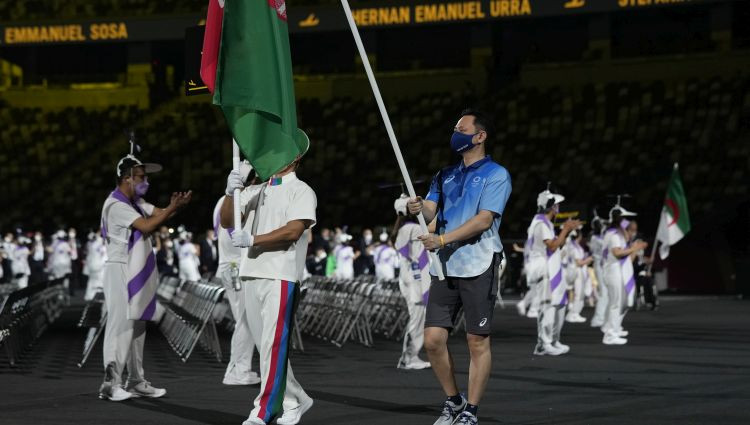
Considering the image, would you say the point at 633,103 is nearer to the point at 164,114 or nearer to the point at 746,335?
the point at 164,114

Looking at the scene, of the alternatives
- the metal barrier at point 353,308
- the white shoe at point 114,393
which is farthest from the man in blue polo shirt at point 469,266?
the metal barrier at point 353,308

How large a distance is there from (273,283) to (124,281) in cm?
243

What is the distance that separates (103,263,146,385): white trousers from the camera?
9.64 meters

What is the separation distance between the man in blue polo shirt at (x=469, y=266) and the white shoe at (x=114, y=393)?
302 centimetres

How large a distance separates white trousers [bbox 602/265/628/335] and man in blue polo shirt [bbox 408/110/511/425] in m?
8.73

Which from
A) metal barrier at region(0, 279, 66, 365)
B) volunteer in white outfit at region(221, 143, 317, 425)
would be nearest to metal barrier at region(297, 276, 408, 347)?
A: metal barrier at region(0, 279, 66, 365)

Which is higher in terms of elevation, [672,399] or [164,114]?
[164,114]

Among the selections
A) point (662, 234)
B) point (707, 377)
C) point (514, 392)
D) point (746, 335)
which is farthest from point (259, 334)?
point (662, 234)

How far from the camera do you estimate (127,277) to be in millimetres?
9781

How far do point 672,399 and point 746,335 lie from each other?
27.3 feet

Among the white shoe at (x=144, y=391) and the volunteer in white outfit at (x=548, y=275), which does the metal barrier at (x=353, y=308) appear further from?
the white shoe at (x=144, y=391)

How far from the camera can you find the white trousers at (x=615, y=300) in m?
16.2

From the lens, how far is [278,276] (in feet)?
25.4

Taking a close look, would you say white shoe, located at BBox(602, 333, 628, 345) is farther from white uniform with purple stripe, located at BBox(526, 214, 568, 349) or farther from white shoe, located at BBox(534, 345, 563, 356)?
white shoe, located at BBox(534, 345, 563, 356)
